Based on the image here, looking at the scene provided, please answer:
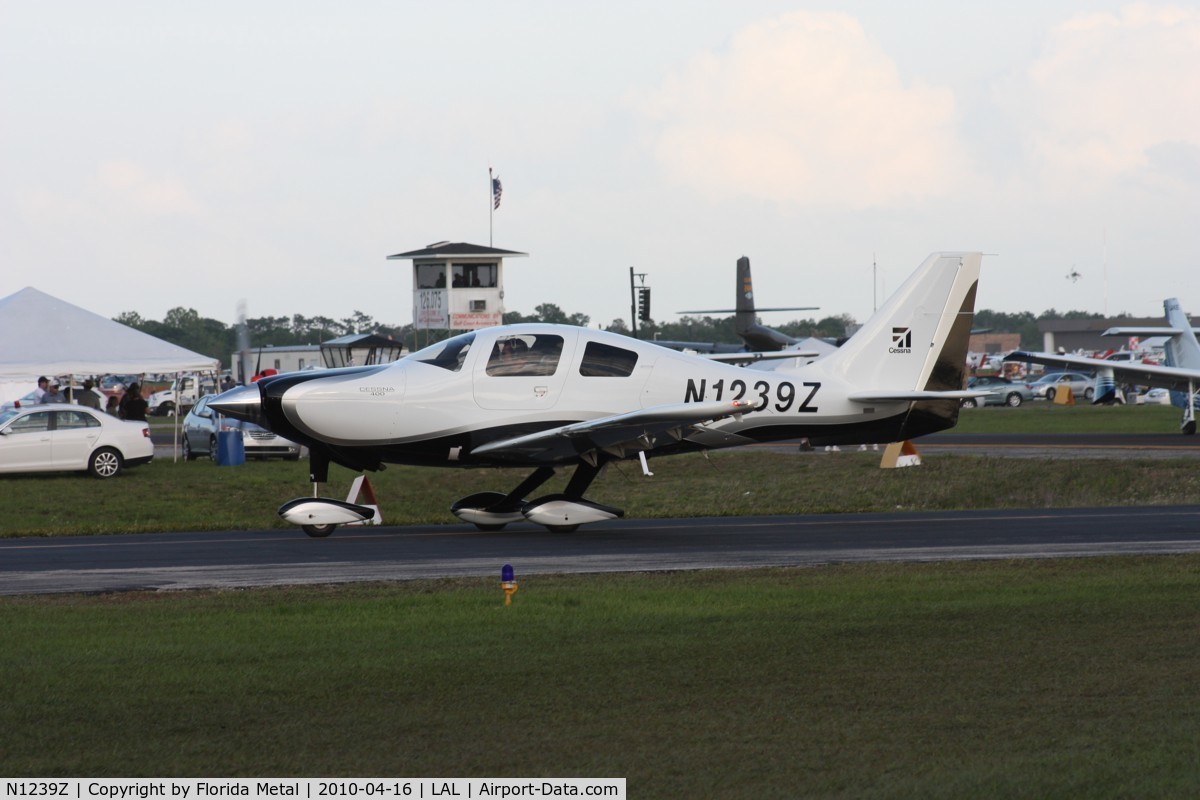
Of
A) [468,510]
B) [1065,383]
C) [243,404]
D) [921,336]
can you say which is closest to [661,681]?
[243,404]

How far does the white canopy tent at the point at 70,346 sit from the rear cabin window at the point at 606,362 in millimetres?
16004

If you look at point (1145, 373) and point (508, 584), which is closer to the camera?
point (508, 584)

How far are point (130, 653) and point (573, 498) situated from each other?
913 centimetres

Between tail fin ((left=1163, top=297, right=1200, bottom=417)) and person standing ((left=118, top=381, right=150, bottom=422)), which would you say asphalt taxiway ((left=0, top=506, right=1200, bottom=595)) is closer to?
person standing ((left=118, top=381, right=150, bottom=422))

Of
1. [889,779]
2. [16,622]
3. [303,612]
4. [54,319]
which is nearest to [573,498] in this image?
[303,612]

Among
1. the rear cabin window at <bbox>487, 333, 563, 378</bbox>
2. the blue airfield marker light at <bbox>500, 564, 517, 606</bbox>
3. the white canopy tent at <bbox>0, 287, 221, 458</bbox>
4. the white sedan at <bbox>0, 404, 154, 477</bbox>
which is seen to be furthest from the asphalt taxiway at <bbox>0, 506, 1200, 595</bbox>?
the white canopy tent at <bbox>0, 287, 221, 458</bbox>

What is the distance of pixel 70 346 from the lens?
31.8 m

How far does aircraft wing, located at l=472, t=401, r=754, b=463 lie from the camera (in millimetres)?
16531

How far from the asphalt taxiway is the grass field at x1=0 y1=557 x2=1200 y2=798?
1.64 meters

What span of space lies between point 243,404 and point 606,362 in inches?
183

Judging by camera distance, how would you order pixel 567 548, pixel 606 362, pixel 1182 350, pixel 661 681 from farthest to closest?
1. pixel 1182 350
2. pixel 606 362
3. pixel 567 548
4. pixel 661 681

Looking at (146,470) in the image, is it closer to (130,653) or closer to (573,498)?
(573,498)

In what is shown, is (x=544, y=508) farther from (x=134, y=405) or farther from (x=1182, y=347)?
(x=1182, y=347)

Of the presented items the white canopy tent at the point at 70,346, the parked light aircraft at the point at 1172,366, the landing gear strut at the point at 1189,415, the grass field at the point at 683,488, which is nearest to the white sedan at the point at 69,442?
the grass field at the point at 683,488
